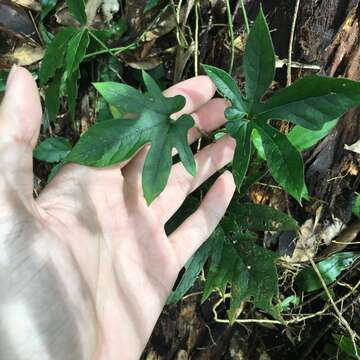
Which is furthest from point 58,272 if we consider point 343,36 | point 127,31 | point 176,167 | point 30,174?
point 343,36

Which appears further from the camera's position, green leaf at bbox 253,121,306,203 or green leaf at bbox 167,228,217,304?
green leaf at bbox 167,228,217,304

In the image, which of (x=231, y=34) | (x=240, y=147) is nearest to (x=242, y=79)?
(x=231, y=34)

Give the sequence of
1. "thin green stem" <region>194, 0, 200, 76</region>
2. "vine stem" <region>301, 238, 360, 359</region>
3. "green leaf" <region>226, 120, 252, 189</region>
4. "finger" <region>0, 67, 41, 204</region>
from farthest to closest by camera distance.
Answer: "vine stem" <region>301, 238, 360, 359</region> → "thin green stem" <region>194, 0, 200, 76</region> → "green leaf" <region>226, 120, 252, 189</region> → "finger" <region>0, 67, 41, 204</region>

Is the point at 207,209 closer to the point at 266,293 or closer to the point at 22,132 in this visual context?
the point at 266,293

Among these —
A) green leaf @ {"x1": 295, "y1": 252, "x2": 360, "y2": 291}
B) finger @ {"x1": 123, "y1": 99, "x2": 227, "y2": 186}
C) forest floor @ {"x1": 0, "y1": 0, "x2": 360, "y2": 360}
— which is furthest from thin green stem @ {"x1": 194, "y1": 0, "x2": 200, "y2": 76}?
green leaf @ {"x1": 295, "y1": 252, "x2": 360, "y2": 291}

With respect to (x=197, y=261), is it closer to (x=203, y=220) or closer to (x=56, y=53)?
(x=203, y=220)

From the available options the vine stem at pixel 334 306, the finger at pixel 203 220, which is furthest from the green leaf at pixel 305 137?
the vine stem at pixel 334 306

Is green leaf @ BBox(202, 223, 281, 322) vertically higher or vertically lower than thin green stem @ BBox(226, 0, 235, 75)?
lower

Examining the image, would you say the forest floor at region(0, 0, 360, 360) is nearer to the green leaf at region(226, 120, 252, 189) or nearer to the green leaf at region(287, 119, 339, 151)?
the green leaf at region(287, 119, 339, 151)
